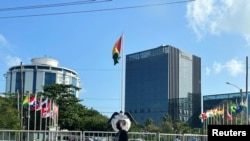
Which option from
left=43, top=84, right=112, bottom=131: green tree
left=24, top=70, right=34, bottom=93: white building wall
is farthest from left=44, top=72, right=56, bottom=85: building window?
left=43, top=84, right=112, bottom=131: green tree

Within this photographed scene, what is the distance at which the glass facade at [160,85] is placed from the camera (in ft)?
318

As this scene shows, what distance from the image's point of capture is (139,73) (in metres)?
93.6

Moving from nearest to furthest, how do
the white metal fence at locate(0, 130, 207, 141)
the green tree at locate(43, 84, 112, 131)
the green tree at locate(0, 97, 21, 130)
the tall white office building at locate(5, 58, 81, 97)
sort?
the white metal fence at locate(0, 130, 207, 141) → the green tree at locate(0, 97, 21, 130) → the green tree at locate(43, 84, 112, 131) → the tall white office building at locate(5, 58, 81, 97)

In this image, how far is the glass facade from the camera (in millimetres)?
96812

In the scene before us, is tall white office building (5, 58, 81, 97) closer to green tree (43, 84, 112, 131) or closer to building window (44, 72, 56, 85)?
building window (44, 72, 56, 85)

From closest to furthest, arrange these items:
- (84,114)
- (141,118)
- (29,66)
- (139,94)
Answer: (84,114), (139,94), (141,118), (29,66)

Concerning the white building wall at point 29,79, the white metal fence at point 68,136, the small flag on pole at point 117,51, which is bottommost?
the white metal fence at point 68,136

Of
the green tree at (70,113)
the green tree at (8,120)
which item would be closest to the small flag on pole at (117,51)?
the green tree at (8,120)

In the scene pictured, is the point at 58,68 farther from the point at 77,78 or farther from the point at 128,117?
the point at 128,117

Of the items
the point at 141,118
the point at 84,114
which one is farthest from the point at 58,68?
the point at 84,114

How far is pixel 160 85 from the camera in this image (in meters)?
115

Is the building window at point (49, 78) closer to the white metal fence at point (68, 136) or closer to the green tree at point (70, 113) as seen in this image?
the green tree at point (70, 113)

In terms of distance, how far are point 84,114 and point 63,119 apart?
767 cm

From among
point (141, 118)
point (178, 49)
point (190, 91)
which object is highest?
point (178, 49)
